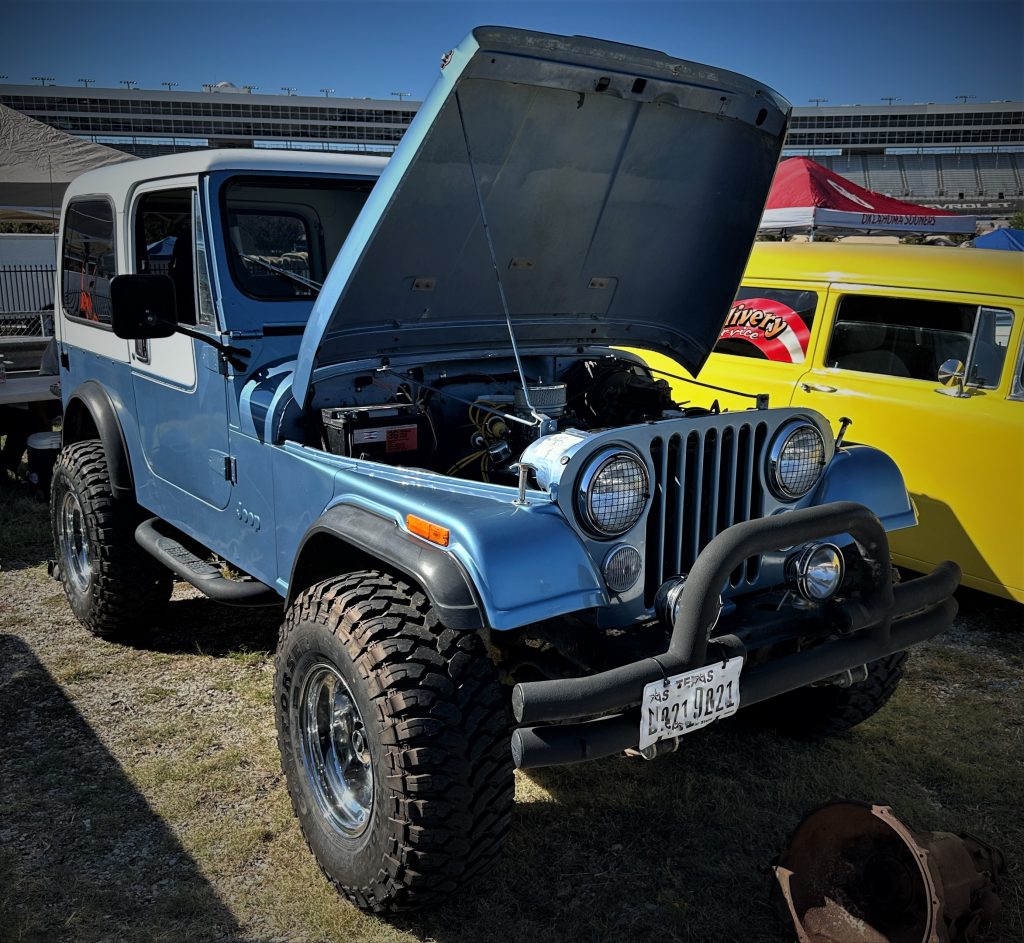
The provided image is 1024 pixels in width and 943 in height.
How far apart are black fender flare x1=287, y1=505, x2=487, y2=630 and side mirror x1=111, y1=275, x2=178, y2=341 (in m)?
1.00

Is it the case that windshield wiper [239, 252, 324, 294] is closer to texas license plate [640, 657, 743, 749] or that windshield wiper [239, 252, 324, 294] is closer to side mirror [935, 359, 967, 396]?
texas license plate [640, 657, 743, 749]

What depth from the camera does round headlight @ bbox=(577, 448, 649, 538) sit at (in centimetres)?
257

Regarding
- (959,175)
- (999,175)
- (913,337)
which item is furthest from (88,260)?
(999,175)

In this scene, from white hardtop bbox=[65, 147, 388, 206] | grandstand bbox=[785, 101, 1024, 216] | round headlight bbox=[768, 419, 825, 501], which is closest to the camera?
round headlight bbox=[768, 419, 825, 501]

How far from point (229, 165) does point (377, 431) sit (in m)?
1.30

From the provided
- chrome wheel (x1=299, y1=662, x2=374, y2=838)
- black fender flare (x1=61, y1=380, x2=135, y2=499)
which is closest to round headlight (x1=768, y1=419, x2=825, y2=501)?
chrome wheel (x1=299, y1=662, x2=374, y2=838)

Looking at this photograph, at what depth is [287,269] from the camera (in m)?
3.95

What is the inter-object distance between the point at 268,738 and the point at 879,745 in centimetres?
249

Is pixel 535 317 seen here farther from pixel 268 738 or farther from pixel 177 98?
pixel 177 98

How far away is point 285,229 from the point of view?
395 centimetres

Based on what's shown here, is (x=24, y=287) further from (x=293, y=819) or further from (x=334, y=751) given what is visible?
(x=334, y=751)

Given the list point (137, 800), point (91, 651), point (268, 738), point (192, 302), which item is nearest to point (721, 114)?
point (192, 302)

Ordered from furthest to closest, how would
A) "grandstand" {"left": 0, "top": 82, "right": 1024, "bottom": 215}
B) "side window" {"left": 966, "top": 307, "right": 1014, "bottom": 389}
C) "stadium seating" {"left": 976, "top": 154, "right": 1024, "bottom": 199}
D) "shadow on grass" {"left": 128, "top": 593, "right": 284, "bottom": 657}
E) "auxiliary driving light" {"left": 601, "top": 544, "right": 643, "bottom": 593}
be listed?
"grandstand" {"left": 0, "top": 82, "right": 1024, "bottom": 215}, "stadium seating" {"left": 976, "top": 154, "right": 1024, "bottom": 199}, "side window" {"left": 966, "top": 307, "right": 1014, "bottom": 389}, "shadow on grass" {"left": 128, "top": 593, "right": 284, "bottom": 657}, "auxiliary driving light" {"left": 601, "top": 544, "right": 643, "bottom": 593}

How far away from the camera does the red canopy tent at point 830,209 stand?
43.6 ft
